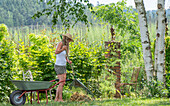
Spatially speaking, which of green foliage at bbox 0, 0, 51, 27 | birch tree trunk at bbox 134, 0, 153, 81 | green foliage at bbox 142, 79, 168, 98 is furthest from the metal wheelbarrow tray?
green foliage at bbox 0, 0, 51, 27

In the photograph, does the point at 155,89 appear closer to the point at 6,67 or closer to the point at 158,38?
the point at 158,38

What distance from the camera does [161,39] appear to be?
6023 mm

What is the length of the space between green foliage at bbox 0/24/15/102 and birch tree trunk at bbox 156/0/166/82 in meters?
4.11

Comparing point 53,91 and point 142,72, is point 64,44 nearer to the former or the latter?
point 53,91

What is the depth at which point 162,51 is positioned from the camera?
604cm

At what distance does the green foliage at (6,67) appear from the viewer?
664 cm

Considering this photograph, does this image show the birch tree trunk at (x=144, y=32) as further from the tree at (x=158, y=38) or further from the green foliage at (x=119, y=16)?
the green foliage at (x=119, y=16)

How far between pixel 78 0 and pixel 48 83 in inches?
98.0

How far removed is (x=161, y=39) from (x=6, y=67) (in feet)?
14.3

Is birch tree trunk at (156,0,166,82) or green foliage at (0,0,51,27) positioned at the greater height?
green foliage at (0,0,51,27)

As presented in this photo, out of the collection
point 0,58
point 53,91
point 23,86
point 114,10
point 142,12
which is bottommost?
point 53,91

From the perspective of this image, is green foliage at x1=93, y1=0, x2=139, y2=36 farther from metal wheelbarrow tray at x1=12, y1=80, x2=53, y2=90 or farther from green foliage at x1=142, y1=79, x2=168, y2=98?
metal wheelbarrow tray at x1=12, y1=80, x2=53, y2=90

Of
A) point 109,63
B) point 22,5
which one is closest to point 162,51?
point 109,63

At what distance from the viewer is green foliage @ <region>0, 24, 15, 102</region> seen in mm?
6645
